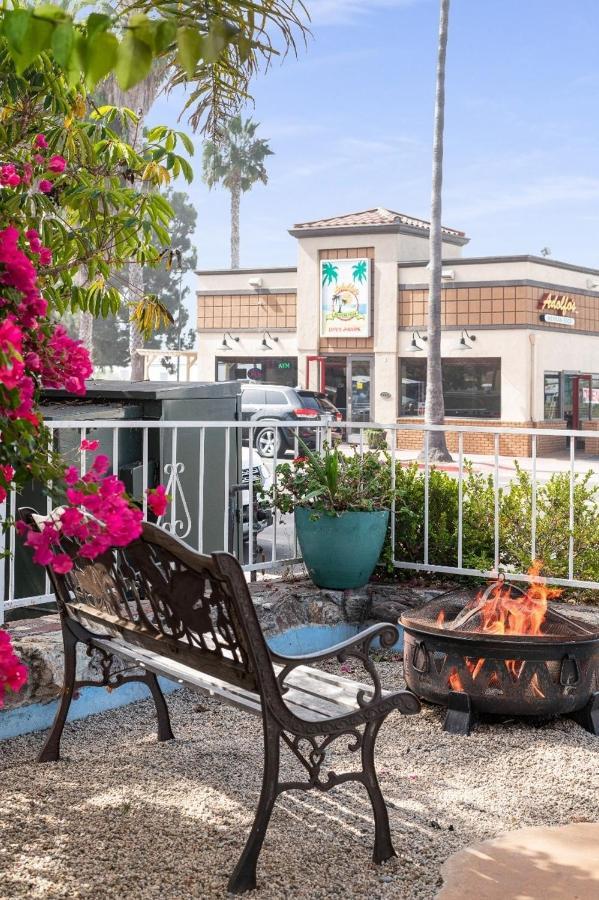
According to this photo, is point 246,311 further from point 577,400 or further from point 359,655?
point 359,655

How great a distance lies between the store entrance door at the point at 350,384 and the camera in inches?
1303

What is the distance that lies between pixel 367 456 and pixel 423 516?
0.58 meters

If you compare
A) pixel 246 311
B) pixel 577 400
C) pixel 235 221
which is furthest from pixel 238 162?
pixel 577 400

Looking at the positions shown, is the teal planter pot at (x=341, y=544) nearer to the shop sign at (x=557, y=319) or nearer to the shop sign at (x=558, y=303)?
the shop sign at (x=558, y=303)

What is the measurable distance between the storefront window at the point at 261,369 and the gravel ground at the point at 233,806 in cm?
2986

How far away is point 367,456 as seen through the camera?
6570 mm

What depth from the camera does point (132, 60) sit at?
1.61 meters

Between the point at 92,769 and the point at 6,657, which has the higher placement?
the point at 6,657

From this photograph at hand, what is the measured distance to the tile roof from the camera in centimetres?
3256

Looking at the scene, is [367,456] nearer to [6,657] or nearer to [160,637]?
[160,637]

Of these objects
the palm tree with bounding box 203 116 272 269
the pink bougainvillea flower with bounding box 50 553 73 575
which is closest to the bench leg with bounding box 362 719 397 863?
the pink bougainvillea flower with bounding box 50 553 73 575

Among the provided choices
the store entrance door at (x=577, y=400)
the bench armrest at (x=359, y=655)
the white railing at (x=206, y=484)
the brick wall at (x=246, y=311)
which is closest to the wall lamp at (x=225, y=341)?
the brick wall at (x=246, y=311)

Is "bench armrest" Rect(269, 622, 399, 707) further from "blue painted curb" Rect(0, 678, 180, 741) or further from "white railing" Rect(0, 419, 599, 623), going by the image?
"white railing" Rect(0, 419, 599, 623)

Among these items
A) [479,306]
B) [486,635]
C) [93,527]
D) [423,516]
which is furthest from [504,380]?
[93,527]
